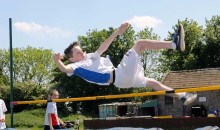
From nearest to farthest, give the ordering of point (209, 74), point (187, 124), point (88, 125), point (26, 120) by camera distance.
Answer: point (187, 124) → point (88, 125) → point (26, 120) → point (209, 74)

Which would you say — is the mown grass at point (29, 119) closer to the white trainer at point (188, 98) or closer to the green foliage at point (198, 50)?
the green foliage at point (198, 50)

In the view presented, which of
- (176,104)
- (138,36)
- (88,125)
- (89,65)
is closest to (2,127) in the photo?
(89,65)

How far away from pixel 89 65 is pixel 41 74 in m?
56.1

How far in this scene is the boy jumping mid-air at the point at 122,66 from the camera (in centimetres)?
684

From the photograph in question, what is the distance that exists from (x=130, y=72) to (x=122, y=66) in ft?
0.57

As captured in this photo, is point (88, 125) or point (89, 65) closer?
point (89, 65)

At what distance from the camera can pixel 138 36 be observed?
5559 cm

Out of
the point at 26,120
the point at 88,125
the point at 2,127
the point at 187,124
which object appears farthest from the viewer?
the point at 26,120

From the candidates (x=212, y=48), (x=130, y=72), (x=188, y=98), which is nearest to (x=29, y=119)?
(x=212, y=48)

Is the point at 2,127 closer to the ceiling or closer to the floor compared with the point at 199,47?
closer to the floor

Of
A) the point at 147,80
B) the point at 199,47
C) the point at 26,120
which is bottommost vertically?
the point at 26,120

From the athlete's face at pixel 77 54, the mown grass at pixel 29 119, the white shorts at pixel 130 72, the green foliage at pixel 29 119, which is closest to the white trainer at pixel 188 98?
the white shorts at pixel 130 72

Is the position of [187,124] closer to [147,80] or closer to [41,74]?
[147,80]

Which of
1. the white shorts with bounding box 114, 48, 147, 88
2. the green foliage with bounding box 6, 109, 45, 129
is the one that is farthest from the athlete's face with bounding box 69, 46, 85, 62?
the green foliage with bounding box 6, 109, 45, 129
